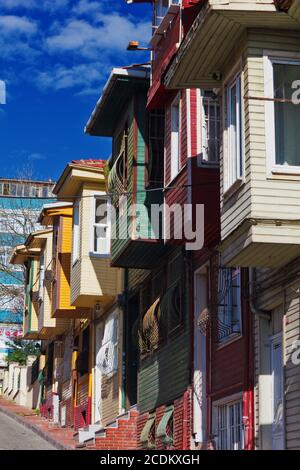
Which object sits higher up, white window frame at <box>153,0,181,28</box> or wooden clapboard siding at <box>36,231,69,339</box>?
white window frame at <box>153,0,181,28</box>

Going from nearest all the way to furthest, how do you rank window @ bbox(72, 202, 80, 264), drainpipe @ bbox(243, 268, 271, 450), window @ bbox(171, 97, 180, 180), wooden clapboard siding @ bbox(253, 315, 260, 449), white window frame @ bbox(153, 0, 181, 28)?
wooden clapboard siding @ bbox(253, 315, 260, 449), drainpipe @ bbox(243, 268, 271, 450), window @ bbox(171, 97, 180, 180), white window frame @ bbox(153, 0, 181, 28), window @ bbox(72, 202, 80, 264)

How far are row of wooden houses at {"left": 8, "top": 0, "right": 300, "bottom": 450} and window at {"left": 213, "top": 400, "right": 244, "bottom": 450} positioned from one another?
0.04 meters

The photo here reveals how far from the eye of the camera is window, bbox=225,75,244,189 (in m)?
14.9

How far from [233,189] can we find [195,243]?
3.70 meters

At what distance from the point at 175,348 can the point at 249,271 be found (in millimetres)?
4446

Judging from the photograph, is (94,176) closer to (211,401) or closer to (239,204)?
(211,401)

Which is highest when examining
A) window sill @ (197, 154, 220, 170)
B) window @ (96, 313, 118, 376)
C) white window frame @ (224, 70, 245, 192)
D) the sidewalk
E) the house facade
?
the house facade

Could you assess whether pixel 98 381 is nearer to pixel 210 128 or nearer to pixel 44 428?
pixel 44 428

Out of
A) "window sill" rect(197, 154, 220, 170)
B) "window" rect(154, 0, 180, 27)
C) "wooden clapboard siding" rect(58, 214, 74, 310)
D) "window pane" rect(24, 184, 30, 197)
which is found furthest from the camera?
"window pane" rect(24, 184, 30, 197)

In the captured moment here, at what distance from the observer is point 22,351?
48.8 metres

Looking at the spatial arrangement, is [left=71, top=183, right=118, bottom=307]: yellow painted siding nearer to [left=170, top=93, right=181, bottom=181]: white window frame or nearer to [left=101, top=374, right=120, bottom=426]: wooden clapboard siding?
[left=101, top=374, right=120, bottom=426]: wooden clapboard siding

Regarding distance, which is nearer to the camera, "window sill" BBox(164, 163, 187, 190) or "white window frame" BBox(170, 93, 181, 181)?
"window sill" BBox(164, 163, 187, 190)

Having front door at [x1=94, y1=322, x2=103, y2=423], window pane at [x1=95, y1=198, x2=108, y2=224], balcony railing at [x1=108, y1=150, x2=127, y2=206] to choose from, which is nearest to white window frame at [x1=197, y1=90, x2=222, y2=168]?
balcony railing at [x1=108, y1=150, x2=127, y2=206]

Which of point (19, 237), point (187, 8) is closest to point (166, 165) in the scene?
point (187, 8)
